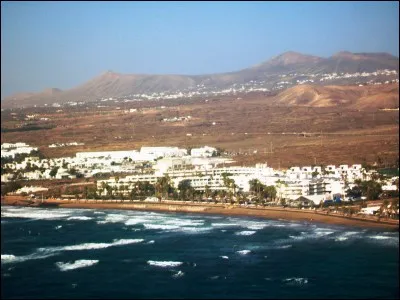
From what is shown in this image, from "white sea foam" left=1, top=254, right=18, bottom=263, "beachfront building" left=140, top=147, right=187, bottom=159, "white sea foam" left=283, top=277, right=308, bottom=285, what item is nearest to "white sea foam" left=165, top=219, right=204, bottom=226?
"white sea foam" left=1, top=254, right=18, bottom=263

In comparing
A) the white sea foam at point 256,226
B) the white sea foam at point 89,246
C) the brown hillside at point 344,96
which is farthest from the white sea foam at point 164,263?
the brown hillside at point 344,96

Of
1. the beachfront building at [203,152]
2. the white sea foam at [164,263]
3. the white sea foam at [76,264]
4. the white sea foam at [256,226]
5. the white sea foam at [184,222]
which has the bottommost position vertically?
the white sea foam at [164,263]

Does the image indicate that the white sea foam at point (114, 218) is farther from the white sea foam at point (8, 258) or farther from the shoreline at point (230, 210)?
the white sea foam at point (8, 258)

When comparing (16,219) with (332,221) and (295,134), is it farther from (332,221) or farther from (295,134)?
(295,134)

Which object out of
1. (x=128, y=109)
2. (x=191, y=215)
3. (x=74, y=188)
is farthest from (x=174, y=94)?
(x=191, y=215)

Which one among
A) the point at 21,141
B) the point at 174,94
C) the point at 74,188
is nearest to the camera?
the point at 74,188

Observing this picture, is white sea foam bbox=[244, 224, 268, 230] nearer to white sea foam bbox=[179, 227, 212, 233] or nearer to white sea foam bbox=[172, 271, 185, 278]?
white sea foam bbox=[179, 227, 212, 233]
